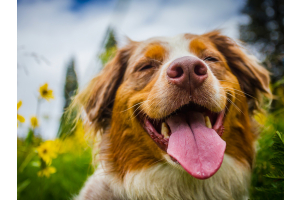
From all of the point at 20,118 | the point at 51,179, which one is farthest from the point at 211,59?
the point at 51,179

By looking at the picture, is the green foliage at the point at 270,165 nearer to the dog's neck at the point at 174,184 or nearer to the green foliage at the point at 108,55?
the dog's neck at the point at 174,184

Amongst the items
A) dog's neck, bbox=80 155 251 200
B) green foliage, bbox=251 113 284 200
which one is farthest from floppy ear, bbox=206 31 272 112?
dog's neck, bbox=80 155 251 200

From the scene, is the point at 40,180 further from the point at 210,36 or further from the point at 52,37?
the point at 210,36

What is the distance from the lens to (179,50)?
7.04 feet

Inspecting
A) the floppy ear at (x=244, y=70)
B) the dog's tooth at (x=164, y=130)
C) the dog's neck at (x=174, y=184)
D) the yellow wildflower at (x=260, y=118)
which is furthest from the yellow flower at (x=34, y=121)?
the yellow wildflower at (x=260, y=118)

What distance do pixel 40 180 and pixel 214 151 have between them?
1612 millimetres

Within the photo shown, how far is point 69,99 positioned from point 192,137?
53.3 inches

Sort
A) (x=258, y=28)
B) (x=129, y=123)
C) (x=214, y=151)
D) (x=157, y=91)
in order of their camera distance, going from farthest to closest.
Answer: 1. (x=258, y=28)
2. (x=129, y=123)
3. (x=157, y=91)
4. (x=214, y=151)

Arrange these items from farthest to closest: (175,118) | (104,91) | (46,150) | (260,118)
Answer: (260,118), (104,91), (46,150), (175,118)

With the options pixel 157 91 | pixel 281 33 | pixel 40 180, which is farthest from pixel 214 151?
pixel 40 180

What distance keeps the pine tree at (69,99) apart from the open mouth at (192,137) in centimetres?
86

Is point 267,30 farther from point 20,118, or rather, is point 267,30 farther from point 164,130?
point 20,118

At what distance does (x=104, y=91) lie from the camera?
2.37m

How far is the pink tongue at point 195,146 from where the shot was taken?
1.65 meters
